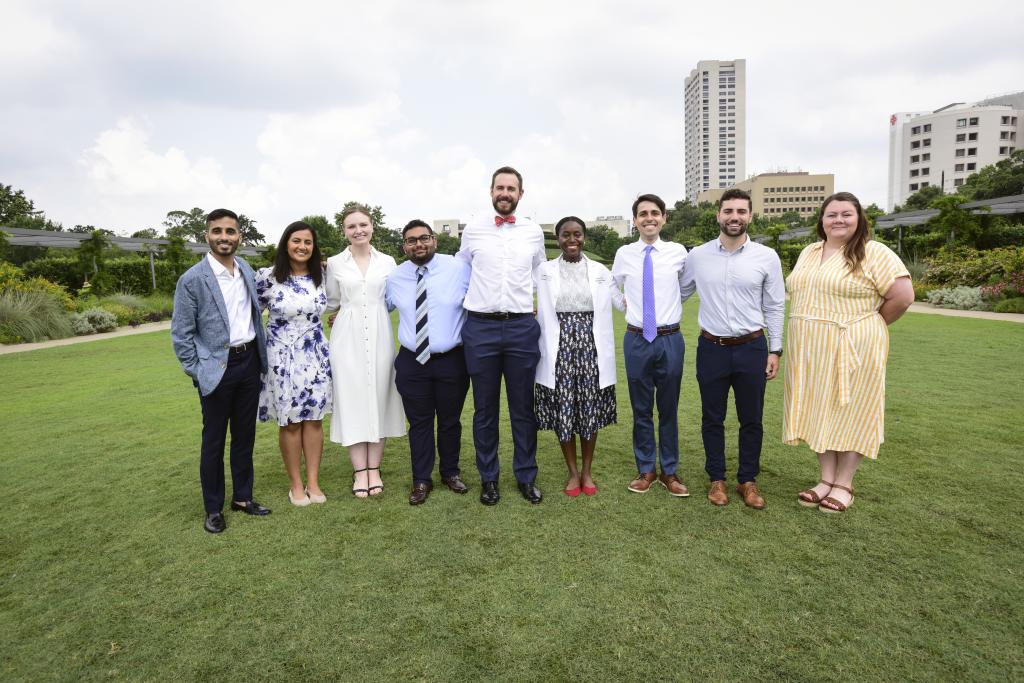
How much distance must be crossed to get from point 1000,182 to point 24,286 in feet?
168

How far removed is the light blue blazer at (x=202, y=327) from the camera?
3355mm

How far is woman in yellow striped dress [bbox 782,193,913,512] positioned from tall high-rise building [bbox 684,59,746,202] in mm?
156992

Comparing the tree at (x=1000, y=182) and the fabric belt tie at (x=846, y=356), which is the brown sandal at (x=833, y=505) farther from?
the tree at (x=1000, y=182)

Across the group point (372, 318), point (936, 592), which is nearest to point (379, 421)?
point (372, 318)

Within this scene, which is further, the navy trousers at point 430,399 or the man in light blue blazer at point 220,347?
the navy trousers at point 430,399

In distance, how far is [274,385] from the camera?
12.5 ft

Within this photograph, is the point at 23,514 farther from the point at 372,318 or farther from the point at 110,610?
the point at 372,318

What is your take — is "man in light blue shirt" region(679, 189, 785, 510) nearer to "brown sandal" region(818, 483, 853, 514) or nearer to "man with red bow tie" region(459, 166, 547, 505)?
"brown sandal" region(818, 483, 853, 514)

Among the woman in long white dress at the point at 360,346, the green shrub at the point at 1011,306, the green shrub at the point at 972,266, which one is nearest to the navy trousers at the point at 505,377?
the woman in long white dress at the point at 360,346

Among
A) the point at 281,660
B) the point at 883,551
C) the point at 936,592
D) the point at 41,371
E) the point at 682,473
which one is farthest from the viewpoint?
the point at 41,371

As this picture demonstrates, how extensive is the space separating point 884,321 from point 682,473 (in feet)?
5.64

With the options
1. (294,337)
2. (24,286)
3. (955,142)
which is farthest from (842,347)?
(955,142)

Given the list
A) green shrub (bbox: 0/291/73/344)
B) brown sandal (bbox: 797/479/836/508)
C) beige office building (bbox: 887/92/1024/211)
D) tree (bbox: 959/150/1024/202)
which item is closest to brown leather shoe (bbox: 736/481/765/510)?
brown sandal (bbox: 797/479/836/508)

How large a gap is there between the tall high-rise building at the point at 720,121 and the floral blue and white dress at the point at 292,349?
6220 inches
